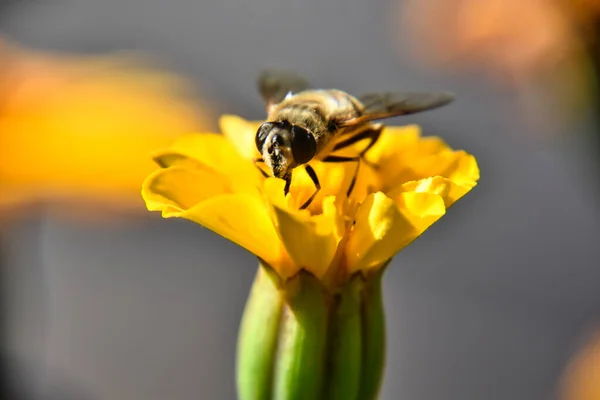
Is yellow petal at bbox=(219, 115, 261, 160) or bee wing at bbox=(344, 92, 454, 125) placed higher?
yellow petal at bbox=(219, 115, 261, 160)

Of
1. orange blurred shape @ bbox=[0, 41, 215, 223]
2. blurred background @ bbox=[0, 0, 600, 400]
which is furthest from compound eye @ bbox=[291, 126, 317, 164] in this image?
orange blurred shape @ bbox=[0, 41, 215, 223]

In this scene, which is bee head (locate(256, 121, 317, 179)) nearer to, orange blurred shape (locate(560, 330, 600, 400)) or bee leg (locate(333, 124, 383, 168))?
bee leg (locate(333, 124, 383, 168))

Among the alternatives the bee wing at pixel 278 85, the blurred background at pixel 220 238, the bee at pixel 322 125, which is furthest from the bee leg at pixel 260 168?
the blurred background at pixel 220 238

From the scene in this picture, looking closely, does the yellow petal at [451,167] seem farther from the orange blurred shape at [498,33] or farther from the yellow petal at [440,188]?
the orange blurred shape at [498,33]

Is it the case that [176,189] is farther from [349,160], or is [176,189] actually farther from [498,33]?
[498,33]

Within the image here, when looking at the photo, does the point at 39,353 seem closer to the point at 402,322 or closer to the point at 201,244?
the point at 201,244

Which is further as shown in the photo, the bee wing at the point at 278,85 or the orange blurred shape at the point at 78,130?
the orange blurred shape at the point at 78,130

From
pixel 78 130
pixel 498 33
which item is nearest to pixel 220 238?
pixel 78 130
